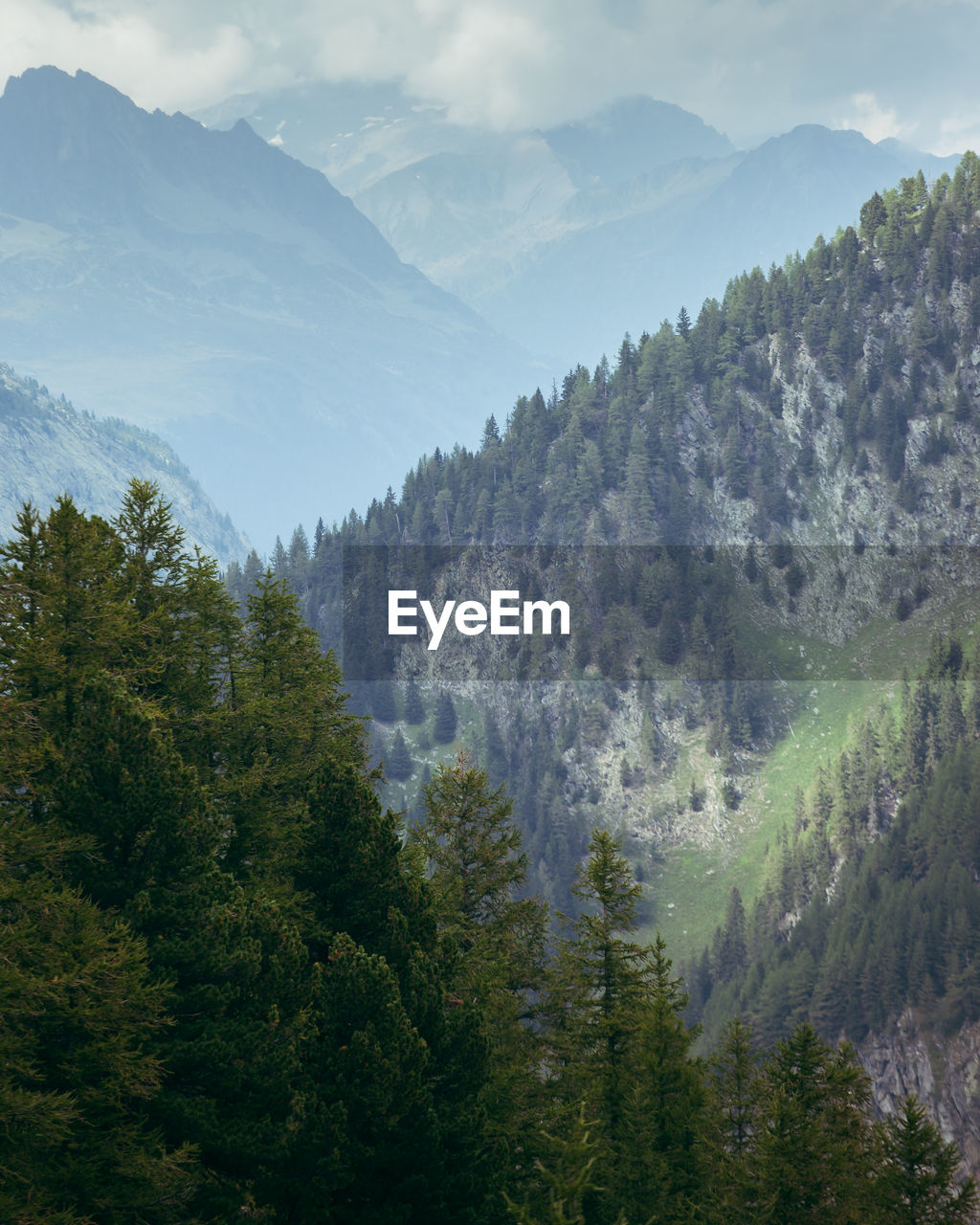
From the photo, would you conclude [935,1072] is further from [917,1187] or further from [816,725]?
[917,1187]

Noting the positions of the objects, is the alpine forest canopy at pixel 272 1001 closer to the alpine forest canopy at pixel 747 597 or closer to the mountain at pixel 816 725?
the mountain at pixel 816 725

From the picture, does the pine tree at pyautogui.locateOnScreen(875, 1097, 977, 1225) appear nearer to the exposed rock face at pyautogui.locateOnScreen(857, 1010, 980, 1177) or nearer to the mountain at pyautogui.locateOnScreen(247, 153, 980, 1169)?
the exposed rock face at pyautogui.locateOnScreen(857, 1010, 980, 1177)

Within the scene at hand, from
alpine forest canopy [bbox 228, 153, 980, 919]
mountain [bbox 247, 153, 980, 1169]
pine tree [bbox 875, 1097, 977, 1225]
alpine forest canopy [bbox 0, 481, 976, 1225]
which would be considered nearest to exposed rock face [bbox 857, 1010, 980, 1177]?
mountain [bbox 247, 153, 980, 1169]

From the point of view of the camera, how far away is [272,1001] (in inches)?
849

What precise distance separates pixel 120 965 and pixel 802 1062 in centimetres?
2290

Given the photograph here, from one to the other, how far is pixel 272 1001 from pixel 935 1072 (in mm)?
117057

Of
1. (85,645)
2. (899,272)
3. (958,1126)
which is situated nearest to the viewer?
(85,645)

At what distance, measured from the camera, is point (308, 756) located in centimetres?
3259

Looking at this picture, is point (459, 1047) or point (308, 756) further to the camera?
point (308, 756)

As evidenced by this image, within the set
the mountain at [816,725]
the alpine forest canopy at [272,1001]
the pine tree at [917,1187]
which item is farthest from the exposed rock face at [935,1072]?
the alpine forest canopy at [272,1001]

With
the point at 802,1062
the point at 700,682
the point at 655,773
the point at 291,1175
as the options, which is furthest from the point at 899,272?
the point at 291,1175

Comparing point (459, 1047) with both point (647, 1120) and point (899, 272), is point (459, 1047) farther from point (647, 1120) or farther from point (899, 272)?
point (899, 272)

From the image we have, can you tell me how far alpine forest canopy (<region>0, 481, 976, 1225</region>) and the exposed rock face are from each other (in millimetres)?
93943

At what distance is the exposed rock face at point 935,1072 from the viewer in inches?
4422
